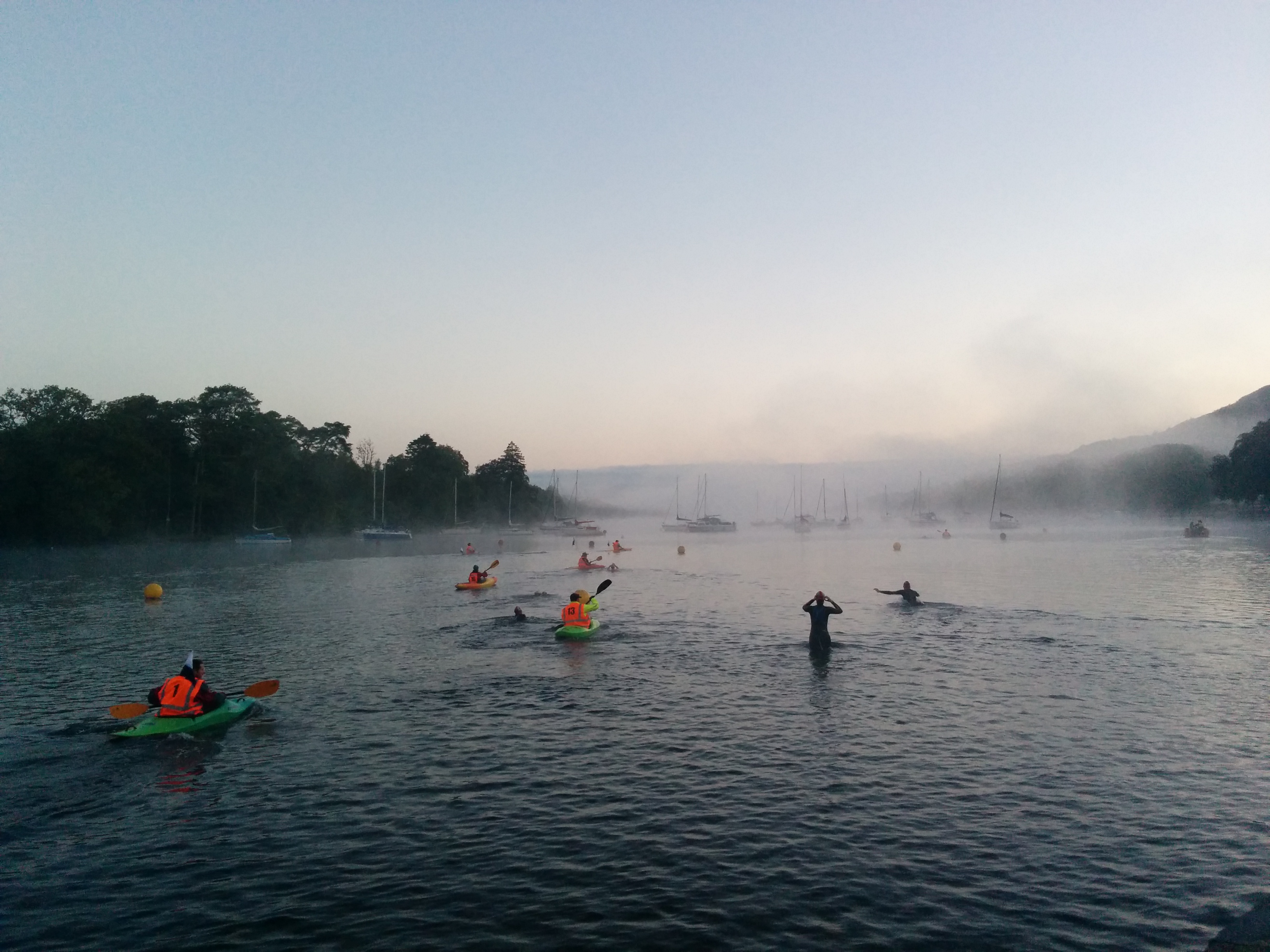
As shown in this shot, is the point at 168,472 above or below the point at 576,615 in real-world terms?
above

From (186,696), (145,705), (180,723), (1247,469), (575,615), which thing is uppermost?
(1247,469)

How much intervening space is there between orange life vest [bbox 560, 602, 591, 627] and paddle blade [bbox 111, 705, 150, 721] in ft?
60.5

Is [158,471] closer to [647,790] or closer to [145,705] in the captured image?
[145,705]

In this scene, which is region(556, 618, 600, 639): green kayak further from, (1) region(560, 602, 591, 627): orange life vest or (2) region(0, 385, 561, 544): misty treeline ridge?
(2) region(0, 385, 561, 544): misty treeline ridge

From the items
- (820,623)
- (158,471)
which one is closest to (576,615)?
(820,623)

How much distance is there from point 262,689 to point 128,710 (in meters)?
3.46

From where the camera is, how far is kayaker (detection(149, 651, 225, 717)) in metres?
20.7

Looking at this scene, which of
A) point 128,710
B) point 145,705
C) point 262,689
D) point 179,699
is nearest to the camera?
point 179,699

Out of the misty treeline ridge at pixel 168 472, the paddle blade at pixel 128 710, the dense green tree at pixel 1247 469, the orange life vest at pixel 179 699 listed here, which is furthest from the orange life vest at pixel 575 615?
the dense green tree at pixel 1247 469

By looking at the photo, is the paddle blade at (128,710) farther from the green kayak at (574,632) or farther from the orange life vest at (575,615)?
the orange life vest at (575,615)

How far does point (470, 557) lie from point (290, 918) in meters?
92.0

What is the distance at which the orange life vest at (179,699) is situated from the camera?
20641mm

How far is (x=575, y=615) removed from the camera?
3675 cm

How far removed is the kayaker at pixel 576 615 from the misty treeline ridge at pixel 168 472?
9685 centimetres
